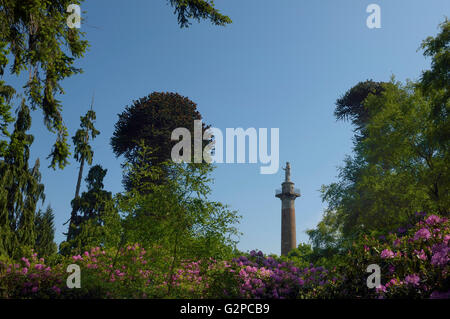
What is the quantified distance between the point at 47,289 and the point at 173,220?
12.3 feet

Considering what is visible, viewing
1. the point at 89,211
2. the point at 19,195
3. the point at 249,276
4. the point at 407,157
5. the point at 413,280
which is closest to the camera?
the point at 413,280

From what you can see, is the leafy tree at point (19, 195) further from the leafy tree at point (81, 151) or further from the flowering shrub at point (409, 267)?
the flowering shrub at point (409, 267)

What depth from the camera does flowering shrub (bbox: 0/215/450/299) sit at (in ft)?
24.0

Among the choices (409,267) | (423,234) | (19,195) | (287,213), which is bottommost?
(409,267)

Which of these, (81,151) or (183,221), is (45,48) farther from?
(81,151)

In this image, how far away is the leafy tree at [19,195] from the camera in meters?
14.4

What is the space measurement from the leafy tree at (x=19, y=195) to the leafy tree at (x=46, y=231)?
12.0m

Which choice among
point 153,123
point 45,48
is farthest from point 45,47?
point 153,123

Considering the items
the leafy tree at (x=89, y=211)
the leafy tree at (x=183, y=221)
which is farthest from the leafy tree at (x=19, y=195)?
the leafy tree at (x=183, y=221)

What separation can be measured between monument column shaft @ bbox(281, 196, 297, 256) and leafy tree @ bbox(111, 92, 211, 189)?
11.7 m

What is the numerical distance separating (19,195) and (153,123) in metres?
17.8

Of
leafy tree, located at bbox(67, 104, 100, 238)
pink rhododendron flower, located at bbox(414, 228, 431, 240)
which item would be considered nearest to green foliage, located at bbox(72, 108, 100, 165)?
leafy tree, located at bbox(67, 104, 100, 238)

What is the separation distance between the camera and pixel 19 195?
51.9 ft

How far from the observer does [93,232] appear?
773 inches
